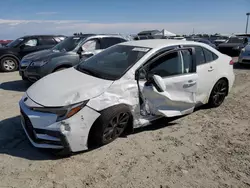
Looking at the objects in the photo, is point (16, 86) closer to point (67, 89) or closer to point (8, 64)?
point (8, 64)

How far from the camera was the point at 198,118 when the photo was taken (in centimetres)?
459

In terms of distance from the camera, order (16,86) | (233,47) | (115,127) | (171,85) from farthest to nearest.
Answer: (233,47)
(16,86)
(171,85)
(115,127)

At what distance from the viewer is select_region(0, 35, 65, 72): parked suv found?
974 centimetres

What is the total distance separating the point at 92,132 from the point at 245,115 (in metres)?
3.40

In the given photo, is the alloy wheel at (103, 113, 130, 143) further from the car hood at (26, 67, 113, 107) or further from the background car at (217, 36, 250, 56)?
the background car at (217, 36, 250, 56)

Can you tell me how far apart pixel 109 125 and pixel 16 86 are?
16.8 feet

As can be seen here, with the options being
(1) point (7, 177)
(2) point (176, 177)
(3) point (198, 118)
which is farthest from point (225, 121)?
(1) point (7, 177)

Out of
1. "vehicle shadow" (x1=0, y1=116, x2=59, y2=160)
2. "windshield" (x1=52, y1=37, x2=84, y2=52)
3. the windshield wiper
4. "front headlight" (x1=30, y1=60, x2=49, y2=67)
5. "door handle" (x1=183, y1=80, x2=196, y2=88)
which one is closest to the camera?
"vehicle shadow" (x1=0, y1=116, x2=59, y2=160)

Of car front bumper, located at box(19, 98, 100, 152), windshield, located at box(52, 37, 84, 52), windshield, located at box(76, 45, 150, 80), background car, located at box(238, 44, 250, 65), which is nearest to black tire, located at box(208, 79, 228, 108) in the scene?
windshield, located at box(76, 45, 150, 80)

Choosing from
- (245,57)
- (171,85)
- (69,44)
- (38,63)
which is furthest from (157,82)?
(245,57)

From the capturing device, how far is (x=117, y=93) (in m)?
3.36

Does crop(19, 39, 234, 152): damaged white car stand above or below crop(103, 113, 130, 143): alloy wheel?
above

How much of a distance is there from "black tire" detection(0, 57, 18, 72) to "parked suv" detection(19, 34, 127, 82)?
10.8 feet

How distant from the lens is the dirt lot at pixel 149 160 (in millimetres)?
2703
